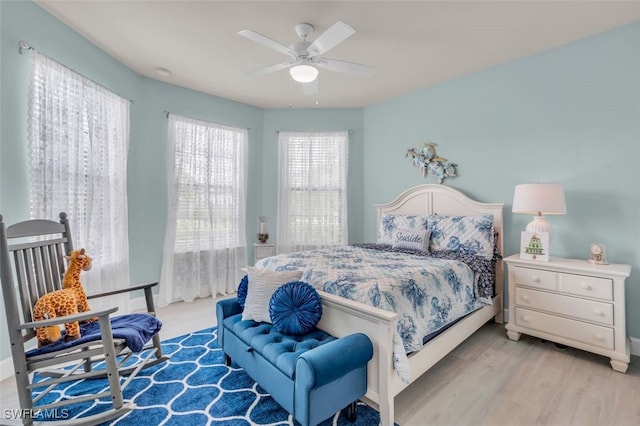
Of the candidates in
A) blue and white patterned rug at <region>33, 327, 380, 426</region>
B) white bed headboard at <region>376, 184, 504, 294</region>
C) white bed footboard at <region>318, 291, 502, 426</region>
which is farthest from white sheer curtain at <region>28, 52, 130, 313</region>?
white bed headboard at <region>376, 184, 504, 294</region>

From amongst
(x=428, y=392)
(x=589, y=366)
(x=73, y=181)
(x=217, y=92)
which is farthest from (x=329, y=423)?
(x=217, y=92)

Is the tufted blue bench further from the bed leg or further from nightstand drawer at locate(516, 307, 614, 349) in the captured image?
nightstand drawer at locate(516, 307, 614, 349)

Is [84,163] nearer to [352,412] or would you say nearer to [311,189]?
[311,189]

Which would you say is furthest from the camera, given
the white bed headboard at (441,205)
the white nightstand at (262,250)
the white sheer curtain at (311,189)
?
the white sheer curtain at (311,189)

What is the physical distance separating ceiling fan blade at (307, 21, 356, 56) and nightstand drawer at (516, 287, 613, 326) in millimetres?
2579

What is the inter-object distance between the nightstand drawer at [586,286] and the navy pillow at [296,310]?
2.07 metres

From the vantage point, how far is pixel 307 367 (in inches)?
52.9

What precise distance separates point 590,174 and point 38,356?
14.0 ft

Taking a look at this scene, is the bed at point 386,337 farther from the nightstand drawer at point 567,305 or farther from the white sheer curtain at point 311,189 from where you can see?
the white sheer curtain at point 311,189

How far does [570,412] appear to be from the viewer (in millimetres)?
1728

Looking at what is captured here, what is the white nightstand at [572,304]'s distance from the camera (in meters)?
2.16

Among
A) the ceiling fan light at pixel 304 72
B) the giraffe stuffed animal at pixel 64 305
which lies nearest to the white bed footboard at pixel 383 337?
the giraffe stuffed animal at pixel 64 305

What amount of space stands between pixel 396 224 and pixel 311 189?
1.51 m

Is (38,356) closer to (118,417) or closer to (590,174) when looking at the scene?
(118,417)
